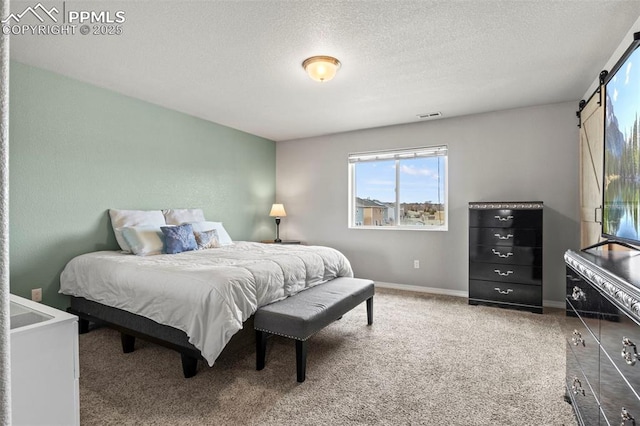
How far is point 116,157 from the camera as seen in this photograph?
11.7ft

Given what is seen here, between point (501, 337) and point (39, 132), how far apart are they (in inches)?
177

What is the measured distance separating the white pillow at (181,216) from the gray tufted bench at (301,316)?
1953mm

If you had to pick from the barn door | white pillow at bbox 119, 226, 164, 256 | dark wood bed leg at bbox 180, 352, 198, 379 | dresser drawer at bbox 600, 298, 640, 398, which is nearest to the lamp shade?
white pillow at bbox 119, 226, 164, 256

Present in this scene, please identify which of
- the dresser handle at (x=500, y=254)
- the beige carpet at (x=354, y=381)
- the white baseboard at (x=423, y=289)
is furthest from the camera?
the white baseboard at (x=423, y=289)

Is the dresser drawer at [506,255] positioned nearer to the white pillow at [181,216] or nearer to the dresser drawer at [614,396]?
the dresser drawer at [614,396]

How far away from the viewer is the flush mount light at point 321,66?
269 centimetres

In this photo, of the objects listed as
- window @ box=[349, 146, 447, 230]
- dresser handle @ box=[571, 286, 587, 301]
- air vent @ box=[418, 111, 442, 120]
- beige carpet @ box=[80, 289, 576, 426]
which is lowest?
beige carpet @ box=[80, 289, 576, 426]

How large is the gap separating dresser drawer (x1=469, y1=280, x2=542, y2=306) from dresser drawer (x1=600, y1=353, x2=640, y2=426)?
2.62m

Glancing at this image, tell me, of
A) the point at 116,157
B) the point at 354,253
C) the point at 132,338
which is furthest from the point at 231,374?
the point at 354,253

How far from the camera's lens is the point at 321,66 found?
2.70 metres

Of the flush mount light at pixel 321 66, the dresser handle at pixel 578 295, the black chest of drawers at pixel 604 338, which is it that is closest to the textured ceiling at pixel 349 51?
the flush mount light at pixel 321 66

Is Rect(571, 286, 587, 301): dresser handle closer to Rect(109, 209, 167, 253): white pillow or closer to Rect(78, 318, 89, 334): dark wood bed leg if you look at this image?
Rect(109, 209, 167, 253): white pillow

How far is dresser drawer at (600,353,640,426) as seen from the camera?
1081 millimetres

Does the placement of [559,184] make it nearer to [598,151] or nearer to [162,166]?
[598,151]
